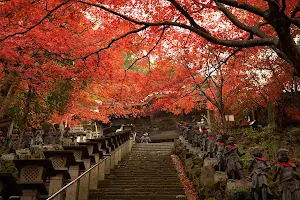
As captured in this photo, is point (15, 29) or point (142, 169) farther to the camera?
point (142, 169)

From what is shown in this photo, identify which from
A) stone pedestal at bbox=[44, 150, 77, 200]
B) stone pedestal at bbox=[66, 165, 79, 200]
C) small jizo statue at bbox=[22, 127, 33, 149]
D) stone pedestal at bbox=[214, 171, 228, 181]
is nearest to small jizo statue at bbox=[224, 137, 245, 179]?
stone pedestal at bbox=[214, 171, 228, 181]

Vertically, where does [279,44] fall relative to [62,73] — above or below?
below

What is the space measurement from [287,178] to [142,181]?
6.74 meters

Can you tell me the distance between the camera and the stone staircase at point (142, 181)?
8.99 meters

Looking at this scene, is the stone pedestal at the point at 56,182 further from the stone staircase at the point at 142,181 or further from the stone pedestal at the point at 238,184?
the stone pedestal at the point at 238,184

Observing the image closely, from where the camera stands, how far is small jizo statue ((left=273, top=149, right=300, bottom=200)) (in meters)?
5.24

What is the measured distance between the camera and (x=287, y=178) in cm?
532

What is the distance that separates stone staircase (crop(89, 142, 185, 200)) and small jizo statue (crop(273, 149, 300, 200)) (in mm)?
4309

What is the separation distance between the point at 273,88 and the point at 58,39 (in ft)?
49.2

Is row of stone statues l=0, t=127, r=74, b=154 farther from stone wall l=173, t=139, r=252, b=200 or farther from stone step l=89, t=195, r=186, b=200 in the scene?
stone wall l=173, t=139, r=252, b=200

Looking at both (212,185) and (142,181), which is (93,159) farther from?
(212,185)

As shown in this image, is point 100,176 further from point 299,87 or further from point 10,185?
point 299,87

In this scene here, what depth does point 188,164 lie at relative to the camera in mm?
12344

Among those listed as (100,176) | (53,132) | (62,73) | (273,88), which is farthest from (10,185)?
(273,88)
